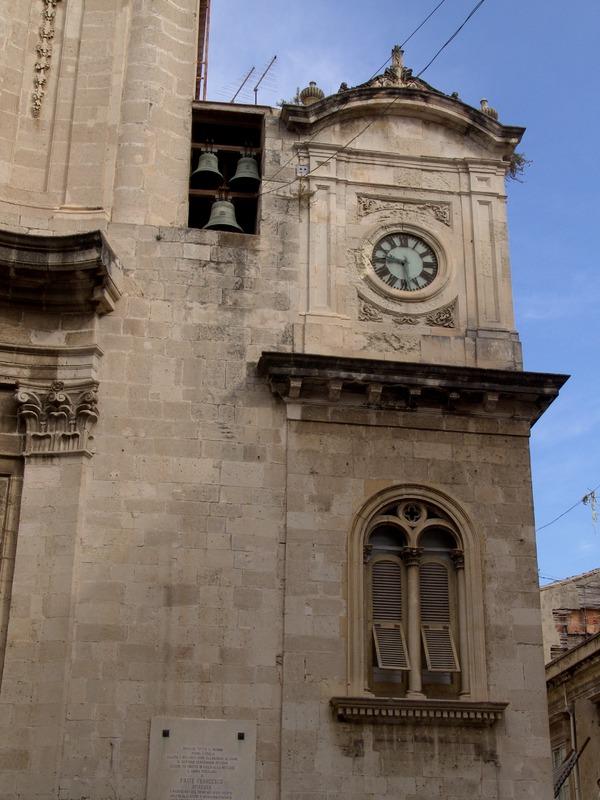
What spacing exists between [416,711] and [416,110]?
29.9 feet

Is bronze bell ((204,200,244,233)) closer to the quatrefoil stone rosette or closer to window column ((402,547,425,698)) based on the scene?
the quatrefoil stone rosette

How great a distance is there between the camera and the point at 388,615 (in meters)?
16.8

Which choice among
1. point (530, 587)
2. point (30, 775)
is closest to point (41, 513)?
point (30, 775)

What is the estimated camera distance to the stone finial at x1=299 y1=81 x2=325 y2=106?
788 inches

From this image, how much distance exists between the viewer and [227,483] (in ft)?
55.5

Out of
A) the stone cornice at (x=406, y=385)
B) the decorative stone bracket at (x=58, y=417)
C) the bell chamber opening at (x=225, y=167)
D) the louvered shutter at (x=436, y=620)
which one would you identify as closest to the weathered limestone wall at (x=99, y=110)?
the bell chamber opening at (x=225, y=167)

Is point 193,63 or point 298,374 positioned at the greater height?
point 193,63

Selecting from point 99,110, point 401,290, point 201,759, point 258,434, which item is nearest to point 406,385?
point 401,290

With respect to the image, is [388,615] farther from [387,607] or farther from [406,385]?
[406,385]

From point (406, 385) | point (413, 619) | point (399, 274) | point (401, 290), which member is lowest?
point (413, 619)

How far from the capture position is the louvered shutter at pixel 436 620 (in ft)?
54.1

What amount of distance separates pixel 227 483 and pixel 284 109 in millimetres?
6015

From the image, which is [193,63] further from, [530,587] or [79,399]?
[530,587]

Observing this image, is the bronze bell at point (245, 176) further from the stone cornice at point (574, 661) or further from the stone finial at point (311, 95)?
the stone cornice at point (574, 661)
